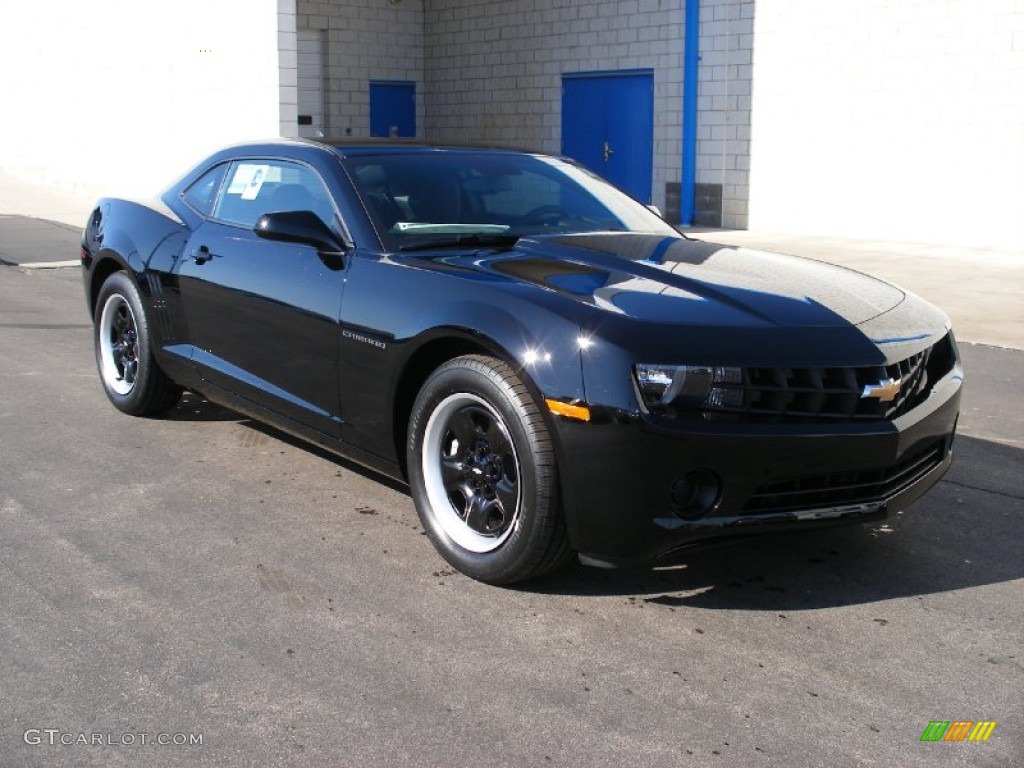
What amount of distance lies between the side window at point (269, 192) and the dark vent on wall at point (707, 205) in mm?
13075

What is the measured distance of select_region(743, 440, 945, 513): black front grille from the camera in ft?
12.4

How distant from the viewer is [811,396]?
150 inches

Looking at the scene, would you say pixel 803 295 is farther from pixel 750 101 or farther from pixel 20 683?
pixel 750 101

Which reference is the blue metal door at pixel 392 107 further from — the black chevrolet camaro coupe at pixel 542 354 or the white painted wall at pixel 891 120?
the black chevrolet camaro coupe at pixel 542 354

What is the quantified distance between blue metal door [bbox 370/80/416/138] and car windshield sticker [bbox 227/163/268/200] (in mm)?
17193

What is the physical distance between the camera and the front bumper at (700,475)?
3.65m

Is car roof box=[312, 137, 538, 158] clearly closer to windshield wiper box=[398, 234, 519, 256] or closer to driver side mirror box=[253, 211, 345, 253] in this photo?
driver side mirror box=[253, 211, 345, 253]

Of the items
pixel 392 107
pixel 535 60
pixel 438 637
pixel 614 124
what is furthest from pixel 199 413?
pixel 392 107

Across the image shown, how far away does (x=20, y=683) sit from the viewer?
3398mm

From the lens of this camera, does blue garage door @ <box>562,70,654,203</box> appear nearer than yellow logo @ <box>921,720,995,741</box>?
No

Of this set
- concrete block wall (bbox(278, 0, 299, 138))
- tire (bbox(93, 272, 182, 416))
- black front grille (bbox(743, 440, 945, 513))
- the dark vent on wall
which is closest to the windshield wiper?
black front grille (bbox(743, 440, 945, 513))

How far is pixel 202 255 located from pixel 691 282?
8.07ft

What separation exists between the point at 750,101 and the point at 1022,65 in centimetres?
396

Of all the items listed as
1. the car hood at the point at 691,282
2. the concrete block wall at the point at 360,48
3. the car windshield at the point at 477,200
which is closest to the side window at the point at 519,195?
the car windshield at the point at 477,200
